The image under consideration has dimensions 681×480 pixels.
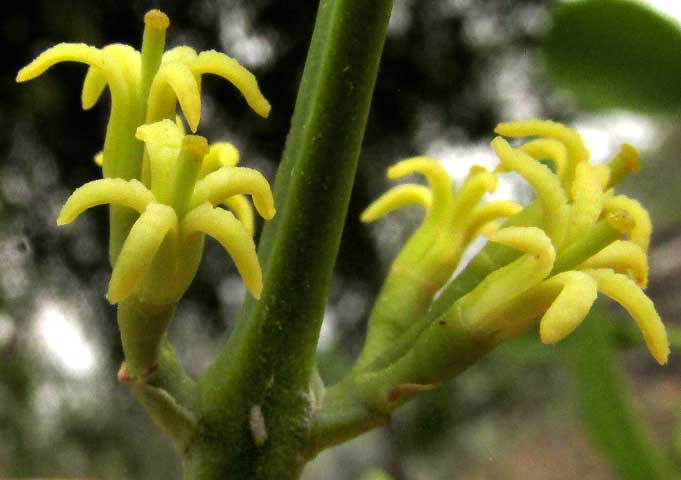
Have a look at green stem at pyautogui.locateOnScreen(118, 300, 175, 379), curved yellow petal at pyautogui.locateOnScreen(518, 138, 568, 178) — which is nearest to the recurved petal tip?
green stem at pyautogui.locateOnScreen(118, 300, 175, 379)

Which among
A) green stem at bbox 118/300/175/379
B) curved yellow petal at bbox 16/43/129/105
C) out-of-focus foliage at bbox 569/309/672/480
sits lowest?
out-of-focus foliage at bbox 569/309/672/480

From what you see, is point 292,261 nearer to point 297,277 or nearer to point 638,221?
point 297,277

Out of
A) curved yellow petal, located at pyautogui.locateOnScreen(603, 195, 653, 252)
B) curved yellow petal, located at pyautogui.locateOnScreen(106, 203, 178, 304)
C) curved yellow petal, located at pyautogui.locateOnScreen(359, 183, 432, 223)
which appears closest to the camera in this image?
curved yellow petal, located at pyautogui.locateOnScreen(106, 203, 178, 304)

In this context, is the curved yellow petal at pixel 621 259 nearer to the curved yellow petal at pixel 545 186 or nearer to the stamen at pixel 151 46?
the curved yellow petal at pixel 545 186

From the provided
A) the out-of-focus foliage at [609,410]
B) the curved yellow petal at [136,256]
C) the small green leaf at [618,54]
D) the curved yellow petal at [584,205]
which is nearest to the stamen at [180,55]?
the curved yellow petal at [136,256]

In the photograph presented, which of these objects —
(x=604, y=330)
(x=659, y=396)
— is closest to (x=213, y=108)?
(x=604, y=330)

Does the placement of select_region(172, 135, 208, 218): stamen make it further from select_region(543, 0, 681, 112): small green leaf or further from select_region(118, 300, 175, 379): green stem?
select_region(543, 0, 681, 112): small green leaf

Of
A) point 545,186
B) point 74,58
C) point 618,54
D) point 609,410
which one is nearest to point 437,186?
point 545,186
